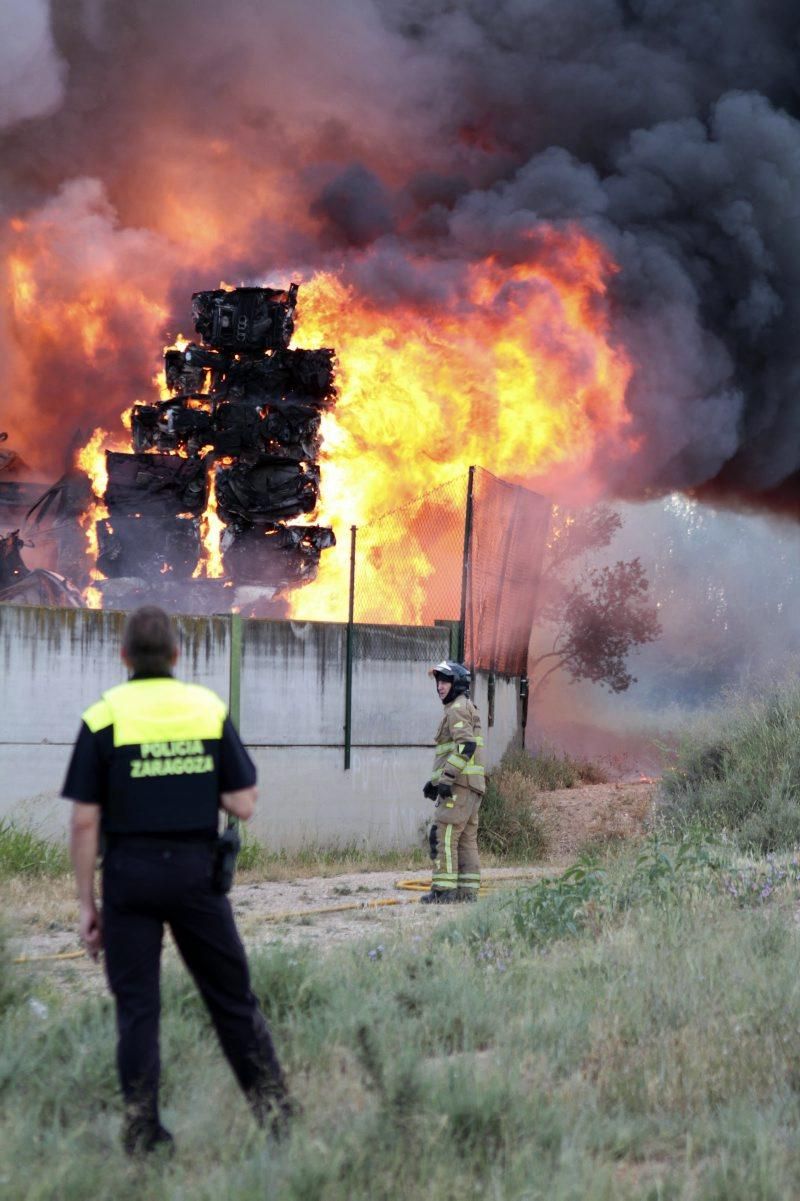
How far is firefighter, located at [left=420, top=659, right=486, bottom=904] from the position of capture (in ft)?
34.6

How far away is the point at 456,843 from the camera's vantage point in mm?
10703

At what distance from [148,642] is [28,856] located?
8604 millimetres

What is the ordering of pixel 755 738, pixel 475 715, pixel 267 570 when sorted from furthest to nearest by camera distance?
pixel 267 570
pixel 755 738
pixel 475 715

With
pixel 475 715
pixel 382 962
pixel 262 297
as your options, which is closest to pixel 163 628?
pixel 382 962

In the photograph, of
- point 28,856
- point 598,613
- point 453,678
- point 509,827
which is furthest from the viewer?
point 598,613

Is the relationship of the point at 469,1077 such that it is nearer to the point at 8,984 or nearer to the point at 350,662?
the point at 8,984

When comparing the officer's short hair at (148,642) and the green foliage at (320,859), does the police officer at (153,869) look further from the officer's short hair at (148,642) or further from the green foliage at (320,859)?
the green foliage at (320,859)

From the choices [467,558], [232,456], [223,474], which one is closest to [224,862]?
[467,558]

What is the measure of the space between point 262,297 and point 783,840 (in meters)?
14.7

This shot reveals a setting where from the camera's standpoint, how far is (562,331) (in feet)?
71.4

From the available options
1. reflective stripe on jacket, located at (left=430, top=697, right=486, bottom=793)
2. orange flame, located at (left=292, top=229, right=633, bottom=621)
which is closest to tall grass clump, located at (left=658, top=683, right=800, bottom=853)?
reflective stripe on jacket, located at (left=430, top=697, right=486, bottom=793)

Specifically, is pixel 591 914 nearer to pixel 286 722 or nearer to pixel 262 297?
pixel 286 722

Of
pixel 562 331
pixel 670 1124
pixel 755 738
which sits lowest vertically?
pixel 670 1124

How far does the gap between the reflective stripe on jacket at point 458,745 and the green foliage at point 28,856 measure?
12.7 ft
